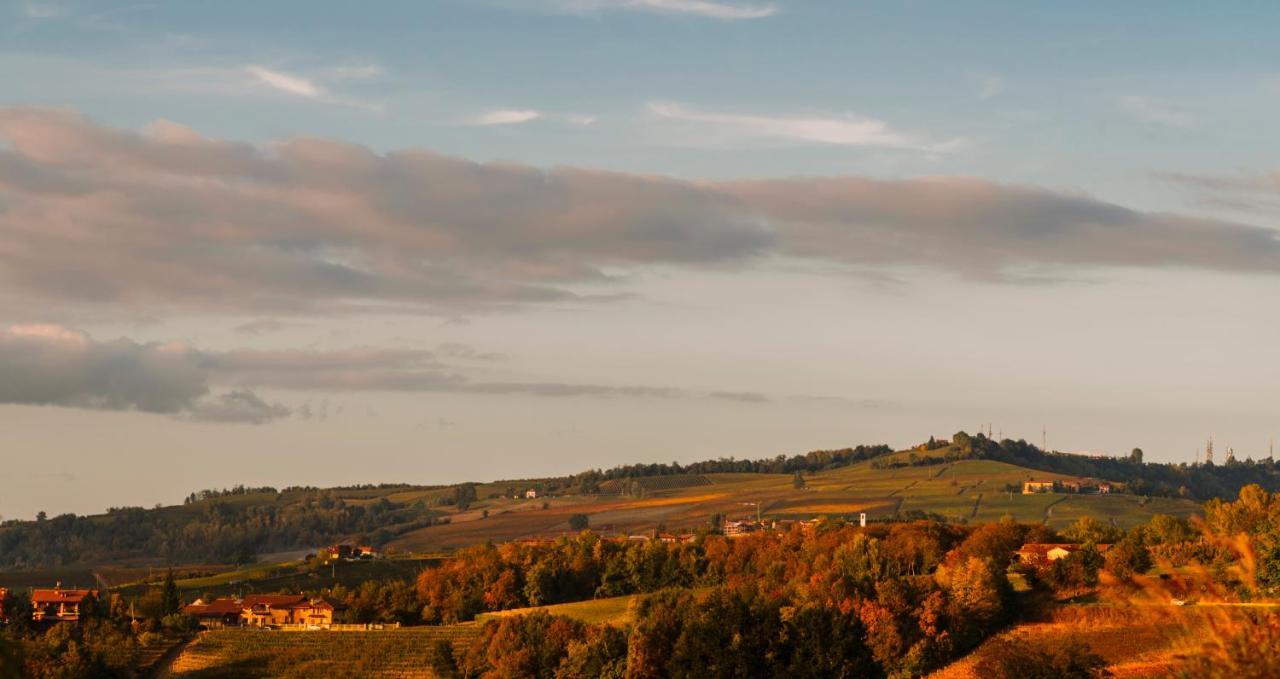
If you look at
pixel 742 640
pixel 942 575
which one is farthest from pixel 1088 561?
pixel 742 640

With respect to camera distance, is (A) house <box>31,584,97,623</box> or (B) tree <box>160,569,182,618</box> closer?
(B) tree <box>160,569,182,618</box>

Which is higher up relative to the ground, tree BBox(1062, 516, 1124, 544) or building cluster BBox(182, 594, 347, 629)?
tree BBox(1062, 516, 1124, 544)

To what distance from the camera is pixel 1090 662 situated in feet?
312

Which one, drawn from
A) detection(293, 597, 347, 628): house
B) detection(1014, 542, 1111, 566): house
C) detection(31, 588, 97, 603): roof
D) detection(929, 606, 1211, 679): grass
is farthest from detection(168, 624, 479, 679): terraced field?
detection(1014, 542, 1111, 566): house

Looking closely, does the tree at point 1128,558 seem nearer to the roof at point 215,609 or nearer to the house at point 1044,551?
the house at point 1044,551

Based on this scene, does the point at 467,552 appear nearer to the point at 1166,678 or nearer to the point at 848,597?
the point at 848,597

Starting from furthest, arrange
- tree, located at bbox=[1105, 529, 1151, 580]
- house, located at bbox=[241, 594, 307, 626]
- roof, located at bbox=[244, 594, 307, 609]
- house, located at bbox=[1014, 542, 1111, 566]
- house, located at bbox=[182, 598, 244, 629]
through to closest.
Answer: roof, located at bbox=[244, 594, 307, 609] → house, located at bbox=[241, 594, 307, 626] → house, located at bbox=[182, 598, 244, 629] → house, located at bbox=[1014, 542, 1111, 566] → tree, located at bbox=[1105, 529, 1151, 580]

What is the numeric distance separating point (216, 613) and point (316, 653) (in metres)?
Result: 33.2

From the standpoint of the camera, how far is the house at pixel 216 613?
527 feet

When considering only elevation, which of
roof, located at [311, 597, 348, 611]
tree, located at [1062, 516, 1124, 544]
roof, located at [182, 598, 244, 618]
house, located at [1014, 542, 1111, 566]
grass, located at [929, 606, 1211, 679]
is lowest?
roof, located at [182, 598, 244, 618]

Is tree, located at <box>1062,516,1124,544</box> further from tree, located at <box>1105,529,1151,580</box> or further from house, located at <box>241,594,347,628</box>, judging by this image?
house, located at <box>241,594,347,628</box>

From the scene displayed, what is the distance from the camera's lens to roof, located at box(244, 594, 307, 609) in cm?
16638

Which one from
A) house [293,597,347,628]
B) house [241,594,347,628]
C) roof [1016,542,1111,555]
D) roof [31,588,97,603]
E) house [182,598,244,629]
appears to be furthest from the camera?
roof [31,588,97,603]

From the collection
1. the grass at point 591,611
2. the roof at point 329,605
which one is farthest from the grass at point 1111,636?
the roof at point 329,605
